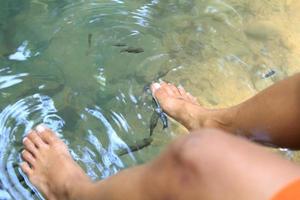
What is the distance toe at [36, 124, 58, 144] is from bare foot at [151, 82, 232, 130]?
1.40 feet

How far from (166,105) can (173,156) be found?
797 millimetres

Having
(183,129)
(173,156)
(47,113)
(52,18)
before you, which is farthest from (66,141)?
(173,156)

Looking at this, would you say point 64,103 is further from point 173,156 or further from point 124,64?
point 173,156

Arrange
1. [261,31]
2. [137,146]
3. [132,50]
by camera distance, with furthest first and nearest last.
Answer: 1. [261,31]
2. [132,50]
3. [137,146]

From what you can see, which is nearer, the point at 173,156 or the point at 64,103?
the point at 173,156

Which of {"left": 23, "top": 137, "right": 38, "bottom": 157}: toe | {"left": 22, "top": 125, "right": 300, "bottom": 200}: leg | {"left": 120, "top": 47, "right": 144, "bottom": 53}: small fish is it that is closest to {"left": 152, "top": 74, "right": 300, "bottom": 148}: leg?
{"left": 120, "top": 47, "right": 144, "bottom": 53}: small fish

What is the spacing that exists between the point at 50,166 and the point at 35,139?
0.11 m

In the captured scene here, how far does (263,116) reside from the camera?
173 centimetres

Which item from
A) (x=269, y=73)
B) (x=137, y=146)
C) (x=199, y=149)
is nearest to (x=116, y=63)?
(x=137, y=146)

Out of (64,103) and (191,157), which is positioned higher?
(191,157)

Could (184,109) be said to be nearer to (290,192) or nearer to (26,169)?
(26,169)

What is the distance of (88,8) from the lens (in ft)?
7.67

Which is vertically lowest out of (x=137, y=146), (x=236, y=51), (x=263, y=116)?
(x=137, y=146)

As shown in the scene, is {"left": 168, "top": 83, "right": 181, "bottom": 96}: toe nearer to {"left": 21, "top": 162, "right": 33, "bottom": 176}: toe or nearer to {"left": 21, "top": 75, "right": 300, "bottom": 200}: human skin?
{"left": 21, "top": 75, "right": 300, "bottom": 200}: human skin
